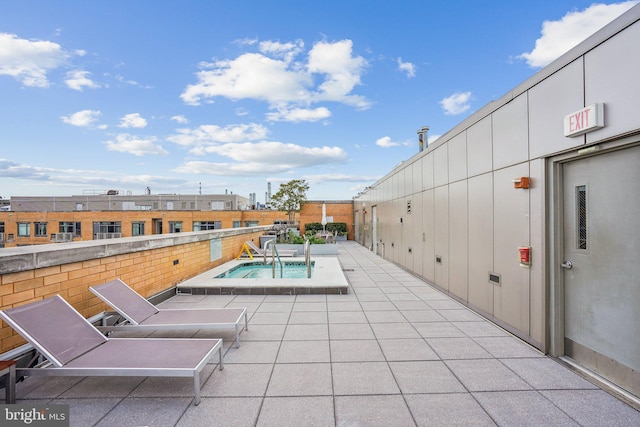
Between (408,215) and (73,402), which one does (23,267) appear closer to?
(73,402)

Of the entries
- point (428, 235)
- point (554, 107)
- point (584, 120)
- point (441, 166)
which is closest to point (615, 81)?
point (584, 120)

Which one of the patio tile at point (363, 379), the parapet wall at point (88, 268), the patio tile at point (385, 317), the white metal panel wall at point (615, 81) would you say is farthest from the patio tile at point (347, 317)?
the white metal panel wall at point (615, 81)

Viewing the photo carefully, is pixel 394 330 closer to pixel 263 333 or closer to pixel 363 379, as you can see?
pixel 363 379

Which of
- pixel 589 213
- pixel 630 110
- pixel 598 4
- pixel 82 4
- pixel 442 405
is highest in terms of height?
pixel 82 4

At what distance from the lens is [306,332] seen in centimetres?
396

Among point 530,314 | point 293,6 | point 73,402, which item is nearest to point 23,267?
point 73,402

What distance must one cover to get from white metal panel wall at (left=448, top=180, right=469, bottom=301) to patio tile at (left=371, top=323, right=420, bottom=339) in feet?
5.75

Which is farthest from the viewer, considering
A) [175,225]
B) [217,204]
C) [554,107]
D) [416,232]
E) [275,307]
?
[217,204]

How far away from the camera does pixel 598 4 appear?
357 centimetres

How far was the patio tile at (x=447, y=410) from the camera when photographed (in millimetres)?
2150

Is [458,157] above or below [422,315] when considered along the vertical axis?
above

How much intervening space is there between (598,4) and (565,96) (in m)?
1.63

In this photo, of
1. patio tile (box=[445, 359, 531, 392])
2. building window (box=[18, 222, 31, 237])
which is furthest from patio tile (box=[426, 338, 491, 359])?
building window (box=[18, 222, 31, 237])

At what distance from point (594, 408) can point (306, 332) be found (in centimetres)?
287
